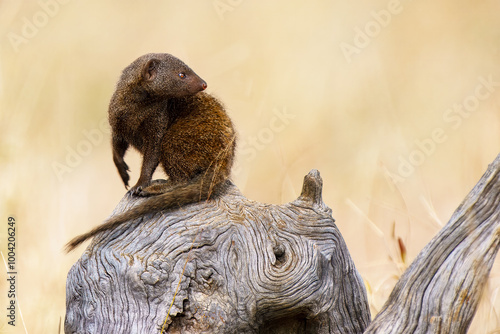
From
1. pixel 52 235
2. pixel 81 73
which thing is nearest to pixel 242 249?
pixel 52 235

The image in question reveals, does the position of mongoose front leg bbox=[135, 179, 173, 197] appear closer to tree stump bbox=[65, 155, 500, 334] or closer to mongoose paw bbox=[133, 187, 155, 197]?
mongoose paw bbox=[133, 187, 155, 197]

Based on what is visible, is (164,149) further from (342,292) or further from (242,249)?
(342,292)

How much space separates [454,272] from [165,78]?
5.31 feet

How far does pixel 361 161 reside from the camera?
A: 4863 mm

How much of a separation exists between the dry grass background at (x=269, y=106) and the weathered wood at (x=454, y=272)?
1.78 meters

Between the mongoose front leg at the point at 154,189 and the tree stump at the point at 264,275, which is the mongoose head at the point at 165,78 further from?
the tree stump at the point at 264,275

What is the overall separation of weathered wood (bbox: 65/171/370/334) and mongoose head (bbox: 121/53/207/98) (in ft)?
2.18

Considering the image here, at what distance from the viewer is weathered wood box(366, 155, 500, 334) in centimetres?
218

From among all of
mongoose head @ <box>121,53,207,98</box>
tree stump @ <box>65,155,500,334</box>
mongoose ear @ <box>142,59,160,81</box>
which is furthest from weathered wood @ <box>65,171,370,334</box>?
mongoose ear @ <box>142,59,160,81</box>

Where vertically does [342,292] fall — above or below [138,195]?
below

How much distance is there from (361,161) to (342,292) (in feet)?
7.75

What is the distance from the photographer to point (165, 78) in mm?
3072

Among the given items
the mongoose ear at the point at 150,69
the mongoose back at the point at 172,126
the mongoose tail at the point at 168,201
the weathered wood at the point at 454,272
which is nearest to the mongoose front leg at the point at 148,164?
the mongoose back at the point at 172,126

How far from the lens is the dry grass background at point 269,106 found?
4199 mm
